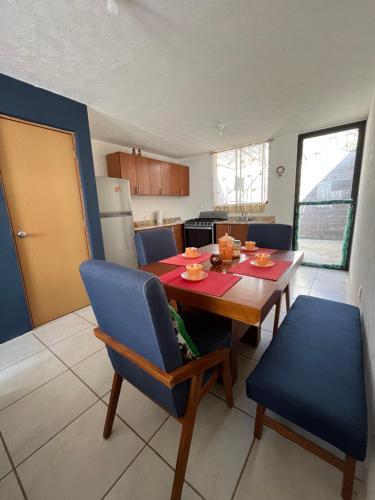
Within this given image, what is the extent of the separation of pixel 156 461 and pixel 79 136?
292 cm

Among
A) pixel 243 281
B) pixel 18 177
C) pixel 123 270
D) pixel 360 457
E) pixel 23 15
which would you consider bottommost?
pixel 360 457

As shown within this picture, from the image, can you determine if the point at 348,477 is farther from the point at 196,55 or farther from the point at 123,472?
the point at 196,55

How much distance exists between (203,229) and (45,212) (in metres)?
2.90

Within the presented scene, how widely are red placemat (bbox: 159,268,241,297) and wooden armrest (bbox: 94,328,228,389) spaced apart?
29 centimetres

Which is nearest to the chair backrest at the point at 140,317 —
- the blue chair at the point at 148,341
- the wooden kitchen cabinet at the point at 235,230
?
the blue chair at the point at 148,341

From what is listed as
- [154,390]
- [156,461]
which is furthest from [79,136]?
[156,461]

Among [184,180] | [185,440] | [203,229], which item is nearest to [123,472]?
[185,440]

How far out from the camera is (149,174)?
4.01 m

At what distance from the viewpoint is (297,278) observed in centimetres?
316

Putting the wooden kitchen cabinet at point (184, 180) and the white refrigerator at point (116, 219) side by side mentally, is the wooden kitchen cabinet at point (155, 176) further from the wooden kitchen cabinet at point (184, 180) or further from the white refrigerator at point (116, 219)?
the white refrigerator at point (116, 219)

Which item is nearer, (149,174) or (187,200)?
(149,174)

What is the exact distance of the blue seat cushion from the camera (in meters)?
0.71

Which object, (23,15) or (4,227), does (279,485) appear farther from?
(23,15)

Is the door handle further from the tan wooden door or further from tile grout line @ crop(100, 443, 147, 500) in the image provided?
tile grout line @ crop(100, 443, 147, 500)
